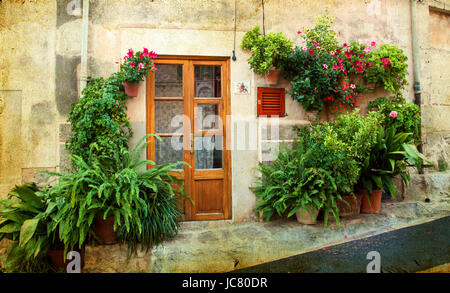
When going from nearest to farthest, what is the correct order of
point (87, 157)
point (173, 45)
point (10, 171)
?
point (87, 157)
point (10, 171)
point (173, 45)

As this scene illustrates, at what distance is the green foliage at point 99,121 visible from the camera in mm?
3223

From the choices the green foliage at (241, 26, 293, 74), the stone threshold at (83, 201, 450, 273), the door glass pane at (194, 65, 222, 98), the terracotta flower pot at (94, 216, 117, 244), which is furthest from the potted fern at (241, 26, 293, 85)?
the terracotta flower pot at (94, 216, 117, 244)

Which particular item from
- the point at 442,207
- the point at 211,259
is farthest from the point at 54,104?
the point at 442,207

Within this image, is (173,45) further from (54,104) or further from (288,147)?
(288,147)

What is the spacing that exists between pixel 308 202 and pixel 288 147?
0.98m

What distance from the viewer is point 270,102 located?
13.2ft

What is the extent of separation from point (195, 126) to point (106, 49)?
161 centimetres

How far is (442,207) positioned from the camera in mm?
3943

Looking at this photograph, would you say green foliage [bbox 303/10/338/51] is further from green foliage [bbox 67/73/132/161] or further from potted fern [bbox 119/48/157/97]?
green foliage [bbox 67/73/132/161]

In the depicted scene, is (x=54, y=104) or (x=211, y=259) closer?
(x=211, y=259)

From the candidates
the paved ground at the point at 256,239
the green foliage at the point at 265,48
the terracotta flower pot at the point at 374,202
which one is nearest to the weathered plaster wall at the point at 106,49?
the green foliage at the point at 265,48

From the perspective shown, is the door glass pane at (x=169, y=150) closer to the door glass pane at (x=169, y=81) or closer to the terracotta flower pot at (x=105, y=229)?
the door glass pane at (x=169, y=81)

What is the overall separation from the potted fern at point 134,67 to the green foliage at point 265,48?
4.39ft

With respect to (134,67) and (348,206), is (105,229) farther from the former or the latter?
(348,206)
